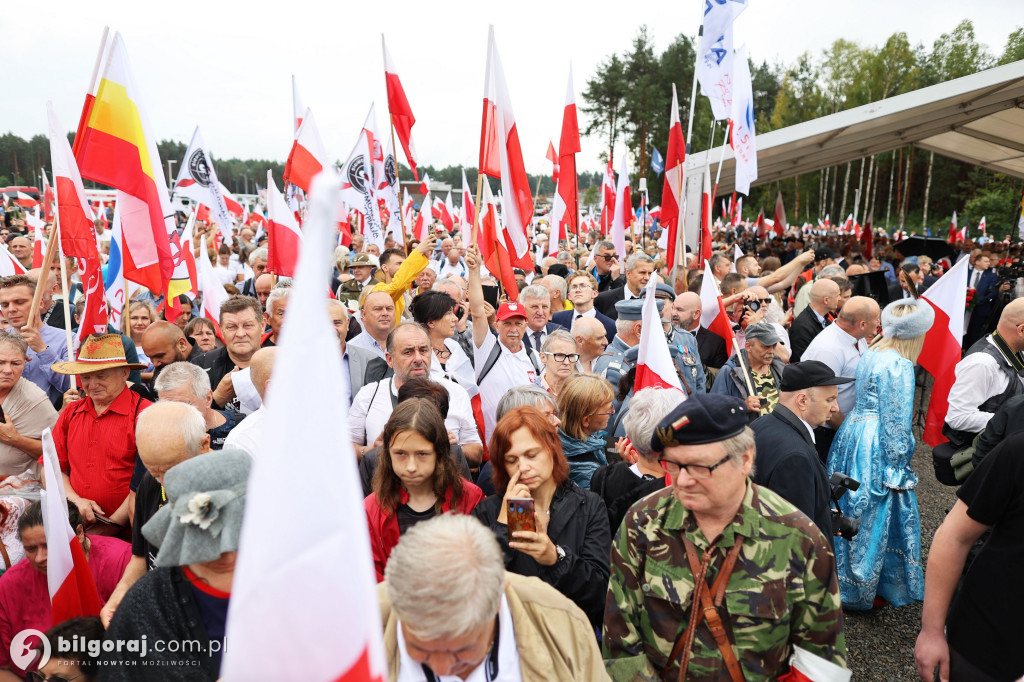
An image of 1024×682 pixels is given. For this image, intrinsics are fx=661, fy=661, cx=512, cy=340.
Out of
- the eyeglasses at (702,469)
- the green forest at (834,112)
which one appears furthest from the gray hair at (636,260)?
the green forest at (834,112)

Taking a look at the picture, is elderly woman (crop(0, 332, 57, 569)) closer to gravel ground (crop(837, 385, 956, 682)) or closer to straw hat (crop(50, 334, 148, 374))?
straw hat (crop(50, 334, 148, 374))

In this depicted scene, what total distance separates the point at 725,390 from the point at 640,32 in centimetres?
5043

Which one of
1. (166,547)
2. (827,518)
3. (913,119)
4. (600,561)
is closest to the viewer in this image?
(166,547)

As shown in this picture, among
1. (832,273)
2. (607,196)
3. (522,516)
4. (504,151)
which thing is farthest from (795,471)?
(607,196)

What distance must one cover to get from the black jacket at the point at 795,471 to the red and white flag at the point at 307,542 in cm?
240

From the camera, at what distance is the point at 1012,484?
2281 millimetres

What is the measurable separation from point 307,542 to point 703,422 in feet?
4.38

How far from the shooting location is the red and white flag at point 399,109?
7.07 meters

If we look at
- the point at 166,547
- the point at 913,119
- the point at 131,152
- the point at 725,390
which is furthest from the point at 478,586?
the point at 913,119

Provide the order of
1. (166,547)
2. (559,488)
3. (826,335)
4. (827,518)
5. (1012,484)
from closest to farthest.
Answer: (166,547)
(1012,484)
(559,488)
(827,518)
(826,335)

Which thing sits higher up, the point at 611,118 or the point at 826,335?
the point at 611,118

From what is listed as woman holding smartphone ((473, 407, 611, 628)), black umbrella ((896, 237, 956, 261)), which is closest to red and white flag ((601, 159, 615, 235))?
black umbrella ((896, 237, 956, 261))

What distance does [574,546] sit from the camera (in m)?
2.74

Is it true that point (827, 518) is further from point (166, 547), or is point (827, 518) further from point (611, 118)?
point (611, 118)
